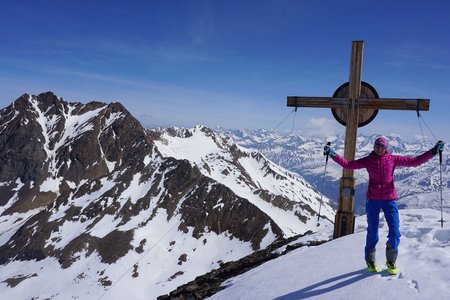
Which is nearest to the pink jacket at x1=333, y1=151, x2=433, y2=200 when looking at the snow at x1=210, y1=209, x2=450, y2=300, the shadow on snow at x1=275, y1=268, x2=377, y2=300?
the snow at x1=210, y1=209, x2=450, y2=300

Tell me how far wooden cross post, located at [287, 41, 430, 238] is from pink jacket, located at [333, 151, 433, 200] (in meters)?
3.66

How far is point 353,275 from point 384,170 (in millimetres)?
3060

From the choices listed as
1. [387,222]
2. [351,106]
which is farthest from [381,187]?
[351,106]

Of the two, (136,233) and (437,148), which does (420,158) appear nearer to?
(437,148)

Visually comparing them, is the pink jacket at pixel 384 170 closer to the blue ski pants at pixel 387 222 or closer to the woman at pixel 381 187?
the woman at pixel 381 187

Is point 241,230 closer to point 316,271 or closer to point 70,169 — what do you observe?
point 316,271

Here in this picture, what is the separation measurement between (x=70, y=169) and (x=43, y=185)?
621 inches

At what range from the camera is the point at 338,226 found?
47.9 ft

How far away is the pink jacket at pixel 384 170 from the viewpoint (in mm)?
9828

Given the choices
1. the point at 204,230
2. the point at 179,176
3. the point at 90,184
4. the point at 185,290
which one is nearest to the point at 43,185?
the point at 90,184

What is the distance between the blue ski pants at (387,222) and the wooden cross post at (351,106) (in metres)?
4.13

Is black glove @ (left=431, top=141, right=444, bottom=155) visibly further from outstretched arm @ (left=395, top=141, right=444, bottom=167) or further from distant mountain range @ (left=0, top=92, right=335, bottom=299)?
distant mountain range @ (left=0, top=92, right=335, bottom=299)

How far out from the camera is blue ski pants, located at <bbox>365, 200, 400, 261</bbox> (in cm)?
921

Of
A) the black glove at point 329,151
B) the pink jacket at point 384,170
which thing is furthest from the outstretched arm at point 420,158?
the black glove at point 329,151
